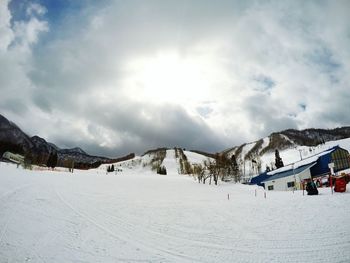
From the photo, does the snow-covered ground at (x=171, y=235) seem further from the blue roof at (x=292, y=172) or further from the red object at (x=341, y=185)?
the blue roof at (x=292, y=172)

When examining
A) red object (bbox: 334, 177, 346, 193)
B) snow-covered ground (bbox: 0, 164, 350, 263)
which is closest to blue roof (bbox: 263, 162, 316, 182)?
red object (bbox: 334, 177, 346, 193)

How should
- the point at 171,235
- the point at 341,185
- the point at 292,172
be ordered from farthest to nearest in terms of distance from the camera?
the point at 292,172 < the point at 341,185 < the point at 171,235

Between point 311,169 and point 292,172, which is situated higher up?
point 311,169

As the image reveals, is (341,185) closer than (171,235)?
No

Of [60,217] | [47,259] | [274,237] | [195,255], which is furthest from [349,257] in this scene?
[60,217]

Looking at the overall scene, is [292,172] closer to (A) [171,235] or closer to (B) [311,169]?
(B) [311,169]

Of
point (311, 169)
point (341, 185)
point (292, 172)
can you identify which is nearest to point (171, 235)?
point (341, 185)

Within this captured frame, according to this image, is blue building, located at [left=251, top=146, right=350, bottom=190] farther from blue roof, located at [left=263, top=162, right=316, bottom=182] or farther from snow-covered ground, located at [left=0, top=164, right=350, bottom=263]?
snow-covered ground, located at [left=0, top=164, right=350, bottom=263]

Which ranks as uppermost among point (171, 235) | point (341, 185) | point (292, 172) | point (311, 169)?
point (311, 169)

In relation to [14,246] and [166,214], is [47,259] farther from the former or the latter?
[166,214]

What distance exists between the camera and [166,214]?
567 inches

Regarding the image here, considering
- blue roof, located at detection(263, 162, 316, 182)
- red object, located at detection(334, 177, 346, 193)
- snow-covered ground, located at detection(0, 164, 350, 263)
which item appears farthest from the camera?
blue roof, located at detection(263, 162, 316, 182)

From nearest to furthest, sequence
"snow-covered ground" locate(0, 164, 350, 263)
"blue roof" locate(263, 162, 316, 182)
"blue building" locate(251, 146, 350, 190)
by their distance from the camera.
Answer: "snow-covered ground" locate(0, 164, 350, 263)
"blue building" locate(251, 146, 350, 190)
"blue roof" locate(263, 162, 316, 182)

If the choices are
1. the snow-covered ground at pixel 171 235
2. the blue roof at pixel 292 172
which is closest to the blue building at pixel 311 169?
the blue roof at pixel 292 172
